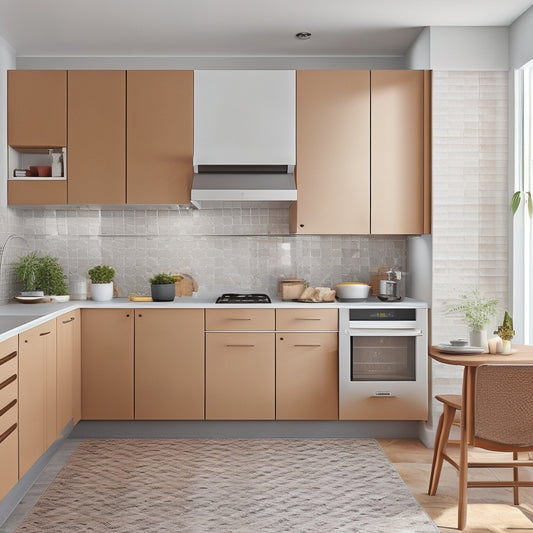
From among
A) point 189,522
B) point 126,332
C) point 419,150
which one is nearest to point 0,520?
point 189,522

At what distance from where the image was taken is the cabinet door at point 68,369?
3.88 meters

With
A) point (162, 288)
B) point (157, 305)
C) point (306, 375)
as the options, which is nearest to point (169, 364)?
point (157, 305)

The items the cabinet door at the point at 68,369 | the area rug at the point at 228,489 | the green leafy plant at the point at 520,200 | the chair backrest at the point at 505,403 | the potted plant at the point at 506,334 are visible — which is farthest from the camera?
the green leafy plant at the point at 520,200

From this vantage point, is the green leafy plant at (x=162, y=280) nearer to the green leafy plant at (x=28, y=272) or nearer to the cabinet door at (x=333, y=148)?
the green leafy plant at (x=28, y=272)

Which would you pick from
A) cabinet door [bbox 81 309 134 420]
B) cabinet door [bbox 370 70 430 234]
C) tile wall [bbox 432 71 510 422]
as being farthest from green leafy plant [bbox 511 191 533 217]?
cabinet door [bbox 81 309 134 420]

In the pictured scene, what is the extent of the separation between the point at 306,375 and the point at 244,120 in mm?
1855

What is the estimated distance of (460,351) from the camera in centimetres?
312

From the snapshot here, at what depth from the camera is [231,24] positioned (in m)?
4.23

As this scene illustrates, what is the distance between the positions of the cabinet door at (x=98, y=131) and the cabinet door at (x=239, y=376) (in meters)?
1.29

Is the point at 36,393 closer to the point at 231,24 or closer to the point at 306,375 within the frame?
the point at 306,375

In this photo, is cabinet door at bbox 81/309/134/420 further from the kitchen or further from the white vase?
the white vase

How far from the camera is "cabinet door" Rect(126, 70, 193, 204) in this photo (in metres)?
4.51

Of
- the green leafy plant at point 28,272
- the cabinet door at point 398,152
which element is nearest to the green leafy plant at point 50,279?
Answer: the green leafy plant at point 28,272

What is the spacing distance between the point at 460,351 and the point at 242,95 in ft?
7.95
